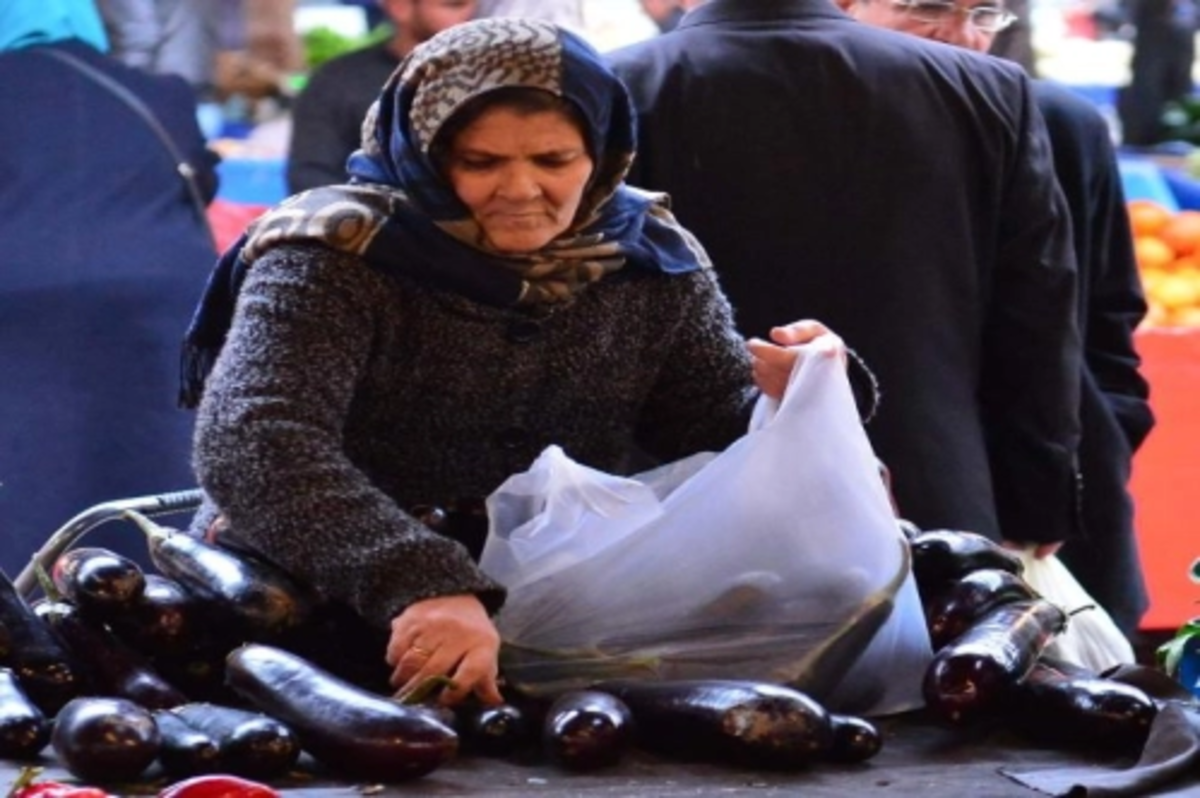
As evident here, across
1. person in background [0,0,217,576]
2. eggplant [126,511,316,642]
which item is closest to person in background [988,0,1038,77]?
person in background [0,0,217,576]

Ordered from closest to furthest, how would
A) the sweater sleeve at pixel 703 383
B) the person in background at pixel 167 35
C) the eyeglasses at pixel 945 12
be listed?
the sweater sleeve at pixel 703 383
the eyeglasses at pixel 945 12
the person in background at pixel 167 35

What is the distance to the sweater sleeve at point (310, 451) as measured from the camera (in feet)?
8.92

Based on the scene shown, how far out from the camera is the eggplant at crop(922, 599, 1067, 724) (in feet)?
9.02

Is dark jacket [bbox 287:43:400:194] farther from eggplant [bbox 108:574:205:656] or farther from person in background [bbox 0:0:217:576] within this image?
eggplant [bbox 108:574:205:656]

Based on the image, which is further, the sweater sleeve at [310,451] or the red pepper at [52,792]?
the sweater sleeve at [310,451]

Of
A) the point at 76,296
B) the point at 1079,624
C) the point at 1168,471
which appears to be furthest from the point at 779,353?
the point at 1168,471

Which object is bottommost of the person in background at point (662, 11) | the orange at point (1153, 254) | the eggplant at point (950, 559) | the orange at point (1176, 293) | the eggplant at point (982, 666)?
the orange at point (1176, 293)

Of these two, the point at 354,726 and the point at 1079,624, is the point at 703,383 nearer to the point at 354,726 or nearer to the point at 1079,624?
the point at 354,726

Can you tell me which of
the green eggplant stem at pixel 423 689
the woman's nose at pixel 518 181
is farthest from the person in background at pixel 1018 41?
the green eggplant stem at pixel 423 689

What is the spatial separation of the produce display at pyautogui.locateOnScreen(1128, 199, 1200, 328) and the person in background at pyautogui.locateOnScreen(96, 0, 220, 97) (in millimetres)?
2523

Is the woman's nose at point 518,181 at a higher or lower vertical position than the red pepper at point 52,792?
higher

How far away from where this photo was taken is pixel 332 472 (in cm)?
275

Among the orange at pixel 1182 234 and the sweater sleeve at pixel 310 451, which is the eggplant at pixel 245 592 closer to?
the sweater sleeve at pixel 310 451

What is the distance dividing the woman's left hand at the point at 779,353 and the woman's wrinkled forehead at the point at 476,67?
0.42m
